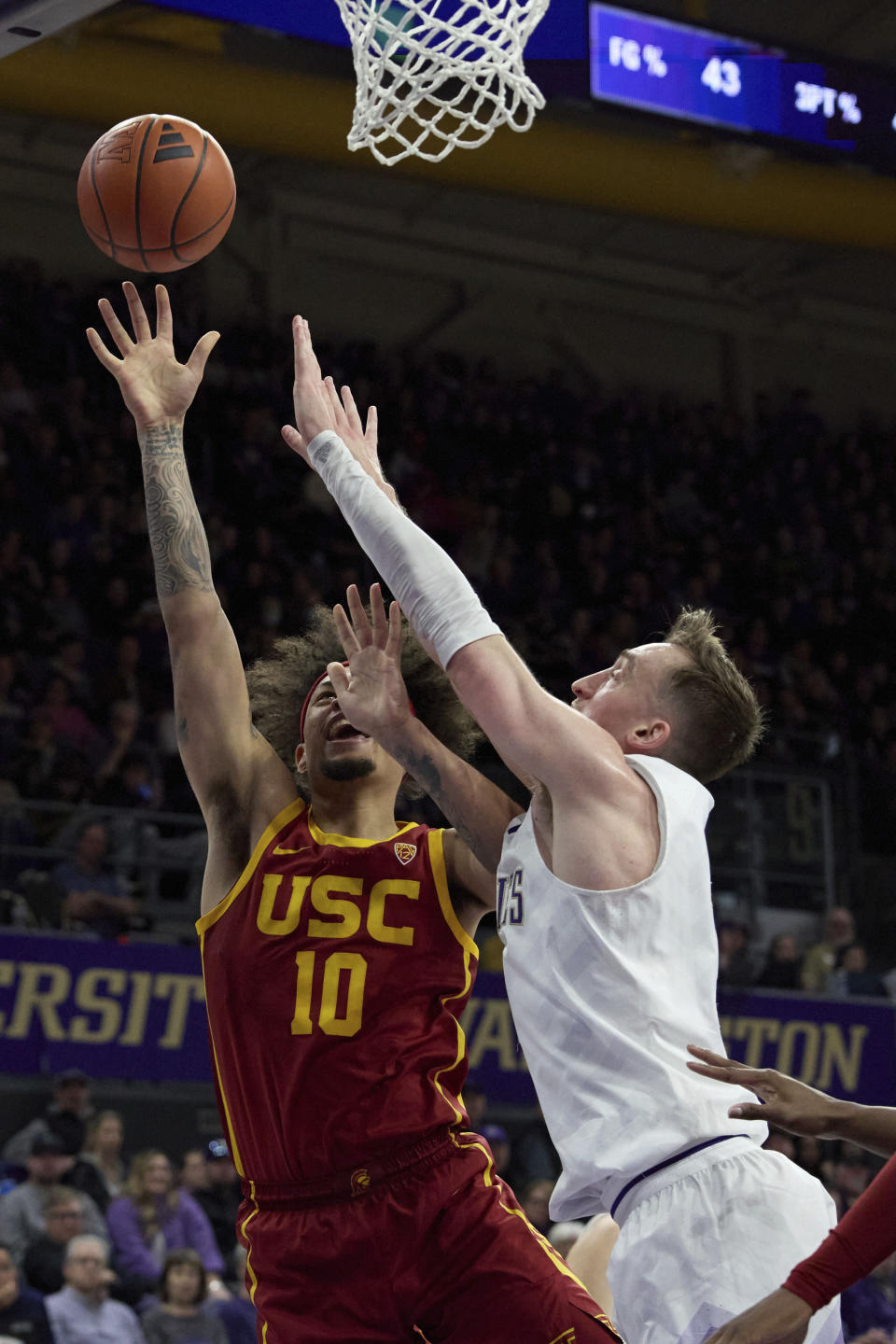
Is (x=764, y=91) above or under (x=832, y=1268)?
above

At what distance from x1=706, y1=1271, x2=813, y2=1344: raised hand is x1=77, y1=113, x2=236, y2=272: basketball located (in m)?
2.80

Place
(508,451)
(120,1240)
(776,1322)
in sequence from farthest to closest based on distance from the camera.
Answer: (508,451) < (120,1240) < (776,1322)

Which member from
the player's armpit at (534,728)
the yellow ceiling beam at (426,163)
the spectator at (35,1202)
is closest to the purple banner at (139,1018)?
the spectator at (35,1202)

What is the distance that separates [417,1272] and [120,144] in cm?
275

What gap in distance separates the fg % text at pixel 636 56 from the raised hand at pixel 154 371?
5.22 meters

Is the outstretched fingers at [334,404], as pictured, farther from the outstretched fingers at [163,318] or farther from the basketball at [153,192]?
the basketball at [153,192]

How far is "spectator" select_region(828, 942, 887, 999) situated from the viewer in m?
11.3

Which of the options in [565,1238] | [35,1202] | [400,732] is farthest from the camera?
[35,1202]

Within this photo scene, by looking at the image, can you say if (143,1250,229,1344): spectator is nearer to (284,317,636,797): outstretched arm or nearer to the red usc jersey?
the red usc jersey

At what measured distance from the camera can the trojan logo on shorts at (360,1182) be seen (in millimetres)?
3234

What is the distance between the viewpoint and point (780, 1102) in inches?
100

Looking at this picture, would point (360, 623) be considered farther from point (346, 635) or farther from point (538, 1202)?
point (538, 1202)

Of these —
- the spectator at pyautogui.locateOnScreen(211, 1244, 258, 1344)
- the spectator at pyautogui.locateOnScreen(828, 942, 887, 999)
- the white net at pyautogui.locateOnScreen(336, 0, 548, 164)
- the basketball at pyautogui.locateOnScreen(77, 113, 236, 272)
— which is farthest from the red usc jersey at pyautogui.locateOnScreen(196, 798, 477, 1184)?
the spectator at pyautogui.locateOnScreen(828, 942, 887, 999)

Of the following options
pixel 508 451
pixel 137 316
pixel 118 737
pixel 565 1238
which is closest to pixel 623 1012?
pixel 137 316
